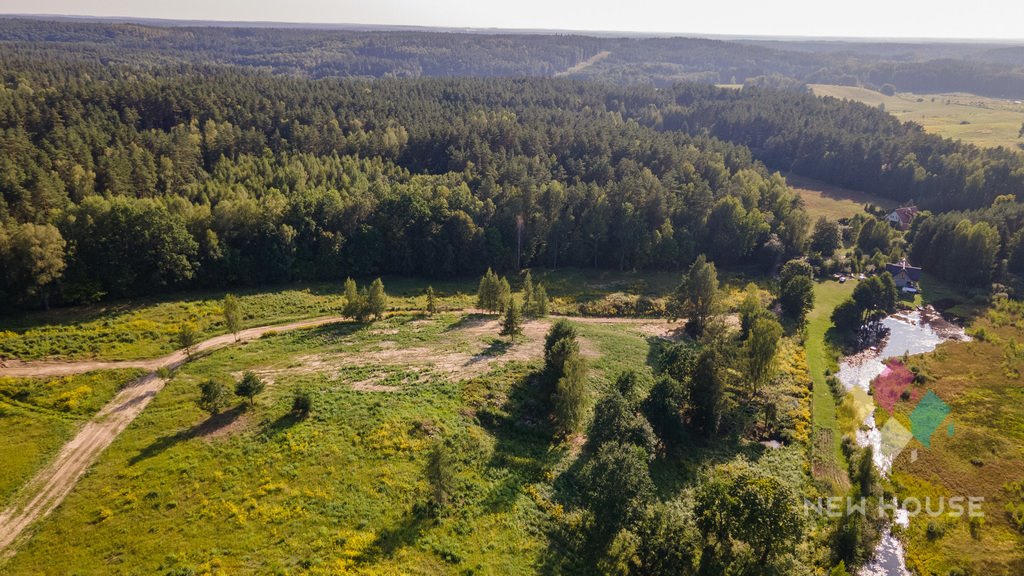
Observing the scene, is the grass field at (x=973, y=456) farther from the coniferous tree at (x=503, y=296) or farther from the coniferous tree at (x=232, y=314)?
the coniferous tree at (x=232, y=314)

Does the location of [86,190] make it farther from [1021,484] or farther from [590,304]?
[1021,484]

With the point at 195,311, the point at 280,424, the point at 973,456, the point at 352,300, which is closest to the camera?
the point at 280,424

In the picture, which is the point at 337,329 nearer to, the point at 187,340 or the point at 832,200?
the point at 187,340

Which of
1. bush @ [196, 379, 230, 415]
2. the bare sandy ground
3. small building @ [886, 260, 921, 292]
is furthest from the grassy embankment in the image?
small building @ [886, 260, 921, 292]

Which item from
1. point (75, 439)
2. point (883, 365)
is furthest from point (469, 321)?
point (883, 365)

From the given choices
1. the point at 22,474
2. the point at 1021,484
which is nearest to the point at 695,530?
the point at 1021,484

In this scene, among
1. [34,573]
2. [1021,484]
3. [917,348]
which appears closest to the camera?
[34,573]
